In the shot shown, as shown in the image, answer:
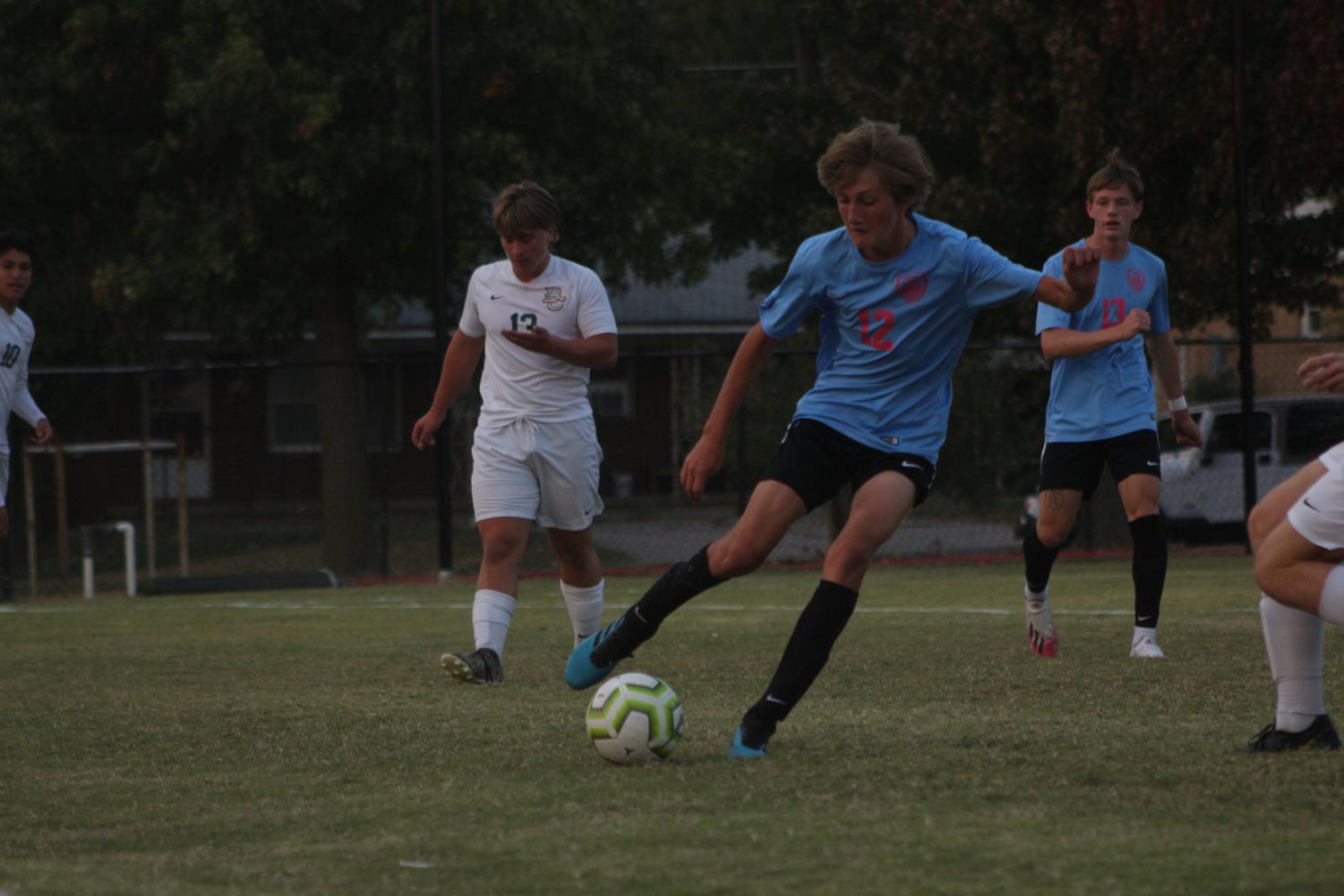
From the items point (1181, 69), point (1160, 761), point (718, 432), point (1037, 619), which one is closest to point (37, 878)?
point (718, 432)

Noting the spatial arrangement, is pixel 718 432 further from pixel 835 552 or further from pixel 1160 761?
pixel 1160 761

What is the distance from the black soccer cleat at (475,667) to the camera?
7.74 metres

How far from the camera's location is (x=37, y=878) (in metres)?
4.02

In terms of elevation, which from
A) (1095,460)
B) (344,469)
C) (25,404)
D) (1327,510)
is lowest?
(344,469)

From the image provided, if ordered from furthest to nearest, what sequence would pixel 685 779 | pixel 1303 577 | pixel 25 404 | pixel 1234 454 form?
1. pixel 1234 454
2. pixel 25 404
3. pixel 685 779
4. pixel 1303 577

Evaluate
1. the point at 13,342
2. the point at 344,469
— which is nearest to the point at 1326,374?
the point at 13,342

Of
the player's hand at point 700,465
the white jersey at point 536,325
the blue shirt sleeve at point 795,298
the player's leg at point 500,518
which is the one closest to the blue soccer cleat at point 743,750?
the player's hand at point 700,465

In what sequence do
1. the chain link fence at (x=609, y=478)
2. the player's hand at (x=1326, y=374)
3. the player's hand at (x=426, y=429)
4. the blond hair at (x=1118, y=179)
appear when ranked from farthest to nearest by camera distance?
the chain link fence at (x=609, y=478) < the blond hair at (x=1118, y=179) < the player's hand at (x=426, y=429) < the player's hand at (x=1326, y=374)

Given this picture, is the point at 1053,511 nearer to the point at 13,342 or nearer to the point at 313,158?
the point at 13,342

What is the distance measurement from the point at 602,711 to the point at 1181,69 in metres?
15.2

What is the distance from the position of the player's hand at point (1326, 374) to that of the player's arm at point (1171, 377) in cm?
382

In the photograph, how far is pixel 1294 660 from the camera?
527 centimetres

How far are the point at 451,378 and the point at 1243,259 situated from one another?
12160 millimetres

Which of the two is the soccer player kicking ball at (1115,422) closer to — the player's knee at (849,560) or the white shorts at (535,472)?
the white shorts at (535,472)
